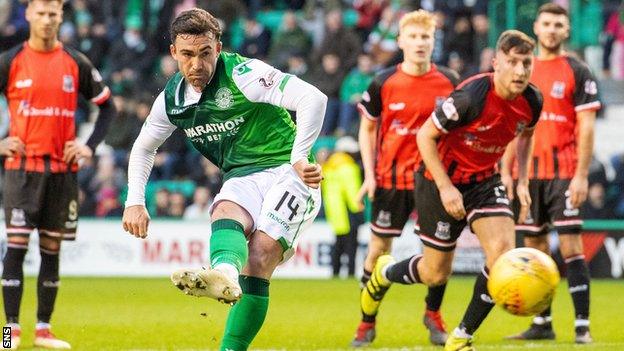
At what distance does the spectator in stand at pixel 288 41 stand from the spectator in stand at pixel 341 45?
0.76 m

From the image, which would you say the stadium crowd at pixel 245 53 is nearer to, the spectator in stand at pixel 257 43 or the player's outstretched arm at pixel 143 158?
the spectator in stand at pixel 257 43

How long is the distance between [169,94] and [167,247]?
12.0 meters

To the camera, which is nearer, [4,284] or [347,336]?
[4,284]

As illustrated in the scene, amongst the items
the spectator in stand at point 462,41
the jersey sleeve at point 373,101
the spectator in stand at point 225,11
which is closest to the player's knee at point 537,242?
the jersey sleeve at point 373,101

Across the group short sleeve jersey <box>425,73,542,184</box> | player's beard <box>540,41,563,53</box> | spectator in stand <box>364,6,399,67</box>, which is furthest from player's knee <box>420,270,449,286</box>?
spectator in stand <box>364,6,399,67</box>

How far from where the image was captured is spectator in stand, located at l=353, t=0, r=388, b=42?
78.3 feet

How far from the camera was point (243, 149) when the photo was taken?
25.8 ft

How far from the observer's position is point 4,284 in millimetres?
10406

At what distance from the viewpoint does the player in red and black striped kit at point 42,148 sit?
34.7 ft

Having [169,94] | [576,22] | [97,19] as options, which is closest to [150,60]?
[97,19]

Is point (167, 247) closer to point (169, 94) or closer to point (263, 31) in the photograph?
point (263, 31)

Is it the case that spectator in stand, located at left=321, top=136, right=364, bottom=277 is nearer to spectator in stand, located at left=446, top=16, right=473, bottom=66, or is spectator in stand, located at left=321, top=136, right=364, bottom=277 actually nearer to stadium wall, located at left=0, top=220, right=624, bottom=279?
stadium wall, located at left=0, top=220, right=624, bottom=279

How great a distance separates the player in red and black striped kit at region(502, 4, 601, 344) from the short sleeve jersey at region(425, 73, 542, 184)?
120cm

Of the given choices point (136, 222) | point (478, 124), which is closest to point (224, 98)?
point (136, 222)
